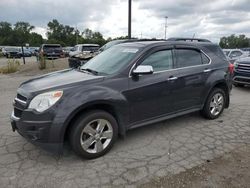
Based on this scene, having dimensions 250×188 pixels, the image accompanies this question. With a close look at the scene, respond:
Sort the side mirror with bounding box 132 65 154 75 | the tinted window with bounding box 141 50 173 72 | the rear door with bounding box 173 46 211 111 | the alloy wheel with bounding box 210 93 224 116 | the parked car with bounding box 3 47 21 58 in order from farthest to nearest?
the parked car with bounding box 3 47 21 58
the alloy wheel with bounding box 210 93 224 116
the rear door with bounding box 173 46 211 111
the tinted window with bounding box 141 50 173 72
the side mirror with bounding box 132 65 154 75

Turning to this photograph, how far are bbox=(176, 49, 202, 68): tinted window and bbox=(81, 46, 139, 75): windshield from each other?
3.12 feet

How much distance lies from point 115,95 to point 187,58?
6.32 ft

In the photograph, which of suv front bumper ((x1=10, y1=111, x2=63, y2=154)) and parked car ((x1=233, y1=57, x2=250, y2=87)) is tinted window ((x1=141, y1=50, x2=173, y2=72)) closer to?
suv front bumper ((x1=10, y1=111, x2=63, y2=154))

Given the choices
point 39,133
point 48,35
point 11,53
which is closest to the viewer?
point 39,133

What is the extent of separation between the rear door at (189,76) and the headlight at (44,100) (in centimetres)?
219

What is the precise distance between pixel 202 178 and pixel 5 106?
18.1 ft

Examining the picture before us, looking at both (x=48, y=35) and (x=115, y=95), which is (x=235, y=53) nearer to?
(x=115, y=95)

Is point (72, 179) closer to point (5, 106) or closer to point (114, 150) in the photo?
point (114, 150)

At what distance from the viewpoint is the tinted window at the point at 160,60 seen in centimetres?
430

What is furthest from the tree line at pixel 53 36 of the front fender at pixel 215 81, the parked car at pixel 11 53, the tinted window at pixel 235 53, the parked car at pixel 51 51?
the front fender at pixel 215 81

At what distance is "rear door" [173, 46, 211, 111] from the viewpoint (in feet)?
15.2

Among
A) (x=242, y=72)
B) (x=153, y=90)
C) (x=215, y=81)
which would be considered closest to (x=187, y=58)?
(x=215, y=81)

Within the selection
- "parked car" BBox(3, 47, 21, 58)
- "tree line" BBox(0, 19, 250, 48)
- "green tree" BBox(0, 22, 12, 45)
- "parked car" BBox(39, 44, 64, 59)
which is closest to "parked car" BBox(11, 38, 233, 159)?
"parked car" BBox(39, 44, 64, 59)

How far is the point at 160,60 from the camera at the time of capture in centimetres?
445
